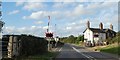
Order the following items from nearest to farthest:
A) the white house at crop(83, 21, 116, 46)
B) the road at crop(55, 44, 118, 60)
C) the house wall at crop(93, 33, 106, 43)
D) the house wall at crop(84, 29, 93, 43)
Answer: the road at crop(55, 44, 118, 60) < the house wall at crop(93, 33, 106, 43) < the white house at crop(83, 21, 116, 46) < the house wall at crop(84, 29, 93, 43)

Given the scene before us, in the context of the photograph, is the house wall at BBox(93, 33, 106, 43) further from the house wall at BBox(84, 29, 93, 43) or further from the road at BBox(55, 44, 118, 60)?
the road at BBox(55, 44, 118, 60)

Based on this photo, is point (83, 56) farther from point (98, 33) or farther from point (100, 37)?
point (98, 33)

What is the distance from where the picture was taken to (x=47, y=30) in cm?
5325

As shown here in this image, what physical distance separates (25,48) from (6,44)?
5.48m

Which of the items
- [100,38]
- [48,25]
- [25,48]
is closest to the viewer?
[25,48]

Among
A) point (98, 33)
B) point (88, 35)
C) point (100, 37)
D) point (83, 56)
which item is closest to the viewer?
A: point (83, 56)

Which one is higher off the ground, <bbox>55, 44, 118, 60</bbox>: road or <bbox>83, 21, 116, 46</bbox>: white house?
<bbox>83, 21, 116, 46</bbox>: white house

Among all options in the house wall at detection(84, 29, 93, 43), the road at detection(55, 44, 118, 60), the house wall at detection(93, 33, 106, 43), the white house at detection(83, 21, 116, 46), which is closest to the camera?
the road at detection(55, 44, 118, 60)

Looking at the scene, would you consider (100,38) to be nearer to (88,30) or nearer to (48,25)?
(88,30)

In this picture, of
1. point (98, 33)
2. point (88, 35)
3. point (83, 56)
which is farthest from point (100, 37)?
point (83, 56)

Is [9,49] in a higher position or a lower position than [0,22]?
lower

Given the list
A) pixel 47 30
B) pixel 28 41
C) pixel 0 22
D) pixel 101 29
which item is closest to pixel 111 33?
pixel 101 29

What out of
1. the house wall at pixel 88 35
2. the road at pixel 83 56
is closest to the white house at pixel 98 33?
the house wall at pixel 88 35

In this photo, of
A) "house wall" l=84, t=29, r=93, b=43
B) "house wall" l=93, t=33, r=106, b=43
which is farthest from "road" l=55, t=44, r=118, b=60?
"house wall" l=84, t=29, r=93, b=43
